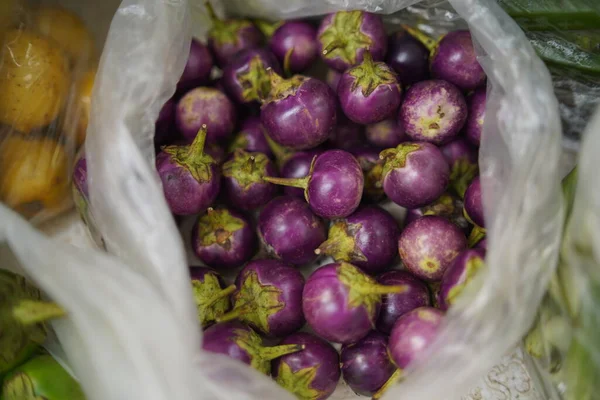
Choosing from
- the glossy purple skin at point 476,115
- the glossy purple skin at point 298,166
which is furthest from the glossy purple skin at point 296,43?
the glossy purple skin at point 476,115

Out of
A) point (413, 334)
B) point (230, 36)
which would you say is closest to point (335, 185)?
point (413, 334)

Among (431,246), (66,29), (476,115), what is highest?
(66,29)

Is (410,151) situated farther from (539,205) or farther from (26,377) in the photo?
(26,377)

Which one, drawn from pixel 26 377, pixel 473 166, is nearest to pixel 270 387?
pixel 26 377

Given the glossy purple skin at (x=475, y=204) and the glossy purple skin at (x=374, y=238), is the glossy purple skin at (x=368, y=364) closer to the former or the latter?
the glossy purple skin at (x=374, y=238)

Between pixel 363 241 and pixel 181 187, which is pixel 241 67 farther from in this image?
pixel 363 241

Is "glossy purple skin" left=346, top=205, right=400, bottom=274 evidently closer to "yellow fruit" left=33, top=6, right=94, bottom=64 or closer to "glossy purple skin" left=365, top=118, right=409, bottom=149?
"glossy purple skin" left=365, top=118, right=409, bottom=149
